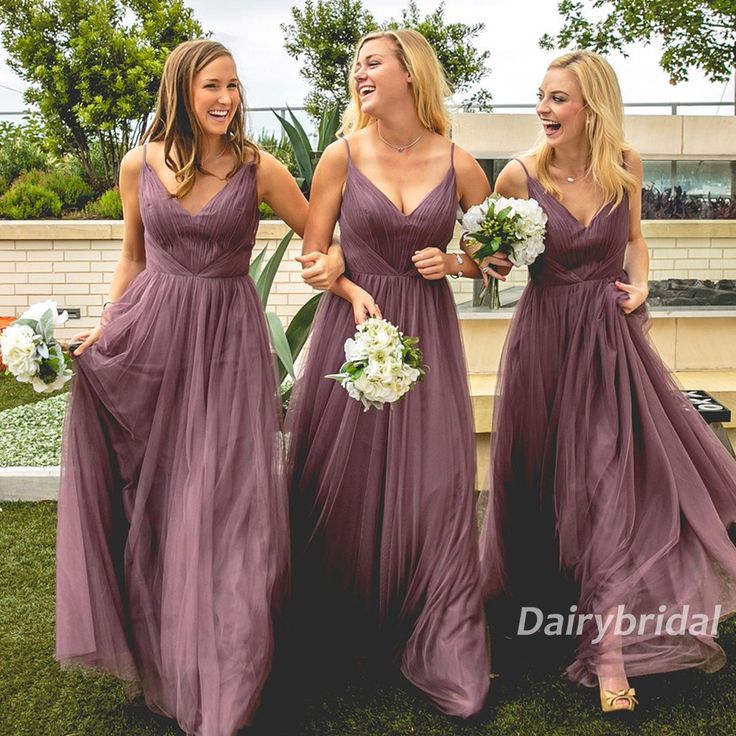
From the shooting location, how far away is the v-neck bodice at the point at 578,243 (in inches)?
143

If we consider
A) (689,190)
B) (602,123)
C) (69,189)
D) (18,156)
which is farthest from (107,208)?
(602,123)

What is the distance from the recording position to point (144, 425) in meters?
3.25

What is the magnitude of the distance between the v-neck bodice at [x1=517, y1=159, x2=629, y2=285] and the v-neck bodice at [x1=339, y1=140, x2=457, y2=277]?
1.23 feet

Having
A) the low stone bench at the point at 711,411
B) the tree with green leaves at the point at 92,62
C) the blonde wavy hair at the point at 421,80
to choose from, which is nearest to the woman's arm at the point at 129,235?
the blonde wavy hair at the point at 421,80

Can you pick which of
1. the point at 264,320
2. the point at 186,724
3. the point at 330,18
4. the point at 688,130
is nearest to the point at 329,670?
the point at 186,724

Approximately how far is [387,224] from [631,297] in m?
0.97

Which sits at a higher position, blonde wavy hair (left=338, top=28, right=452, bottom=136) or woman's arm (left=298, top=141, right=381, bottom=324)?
blonde wavy hair (left=338, top=28, right=452, bottom=136)

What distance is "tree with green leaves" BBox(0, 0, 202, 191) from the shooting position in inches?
463

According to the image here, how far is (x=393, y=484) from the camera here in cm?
345

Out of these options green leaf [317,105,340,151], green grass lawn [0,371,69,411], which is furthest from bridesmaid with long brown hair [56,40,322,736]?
green grass lawn [0,371,69,411]

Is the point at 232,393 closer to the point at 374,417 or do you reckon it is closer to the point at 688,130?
the point at 374,417

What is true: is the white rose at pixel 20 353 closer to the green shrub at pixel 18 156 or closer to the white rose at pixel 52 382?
the white rose at pixel 52 382

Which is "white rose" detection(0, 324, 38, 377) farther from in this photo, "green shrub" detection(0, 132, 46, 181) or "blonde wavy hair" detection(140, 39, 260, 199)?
"green shrub" detection(0, 132, 46, 181)

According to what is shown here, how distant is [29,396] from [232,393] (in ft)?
19.3
